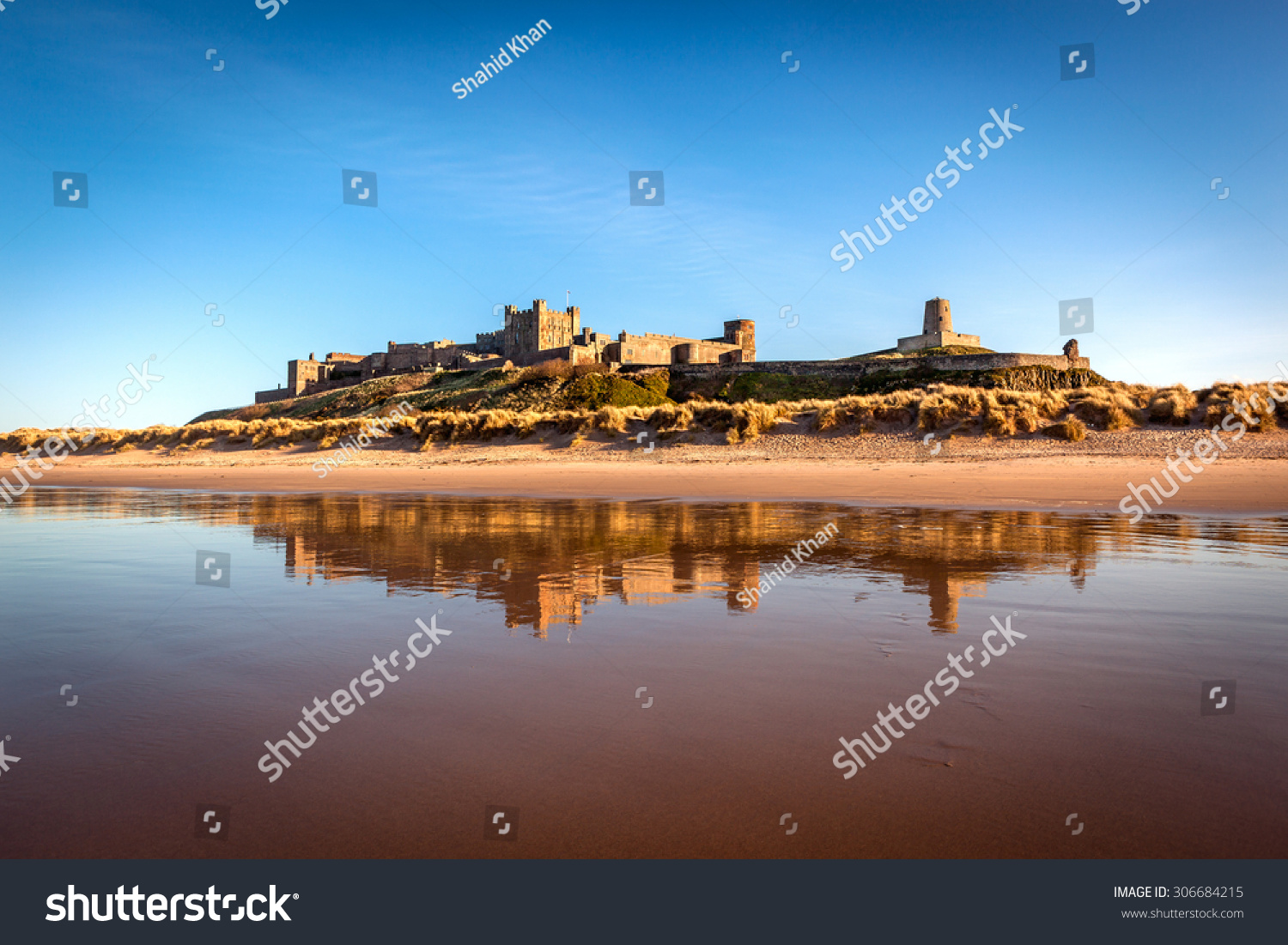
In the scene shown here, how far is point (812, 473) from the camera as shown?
15.9 metres

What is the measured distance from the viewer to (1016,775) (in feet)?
7.93

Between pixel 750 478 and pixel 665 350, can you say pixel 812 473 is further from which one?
pixel 665 350

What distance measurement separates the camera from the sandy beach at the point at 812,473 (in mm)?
12016

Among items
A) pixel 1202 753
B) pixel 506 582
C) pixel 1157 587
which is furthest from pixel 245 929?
pixel 1157 587

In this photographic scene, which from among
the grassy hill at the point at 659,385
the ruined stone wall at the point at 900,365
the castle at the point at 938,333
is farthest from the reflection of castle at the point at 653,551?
the castle at the point at 938,333

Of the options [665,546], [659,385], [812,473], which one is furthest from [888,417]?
[659,385]

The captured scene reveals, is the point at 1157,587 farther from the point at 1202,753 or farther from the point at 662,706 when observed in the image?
the point at 662,706

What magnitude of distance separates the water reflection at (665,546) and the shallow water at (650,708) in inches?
3.1

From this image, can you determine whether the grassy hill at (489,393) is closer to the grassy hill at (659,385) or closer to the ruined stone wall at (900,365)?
the grassy hill at (659,385)

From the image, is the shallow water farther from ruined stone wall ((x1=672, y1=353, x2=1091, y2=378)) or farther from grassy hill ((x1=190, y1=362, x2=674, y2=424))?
ruined stone wall ((x1=672, y1=353, x2=1091, y2=378))

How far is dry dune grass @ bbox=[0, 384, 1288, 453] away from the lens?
16875mm

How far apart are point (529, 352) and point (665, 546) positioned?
257ft

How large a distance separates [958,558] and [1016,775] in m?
4.43

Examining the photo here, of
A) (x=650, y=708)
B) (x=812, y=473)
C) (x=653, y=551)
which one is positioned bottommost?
(x=650, y=708)
